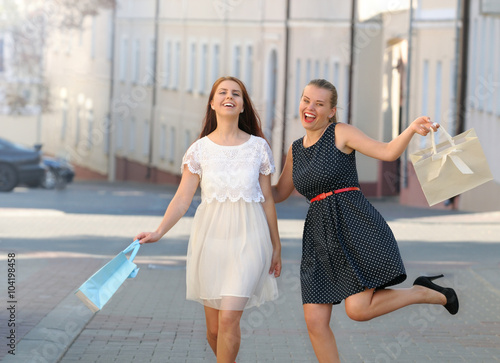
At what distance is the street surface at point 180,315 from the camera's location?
800 centimetres

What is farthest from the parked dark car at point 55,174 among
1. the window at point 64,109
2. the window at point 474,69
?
the window at point 64,109

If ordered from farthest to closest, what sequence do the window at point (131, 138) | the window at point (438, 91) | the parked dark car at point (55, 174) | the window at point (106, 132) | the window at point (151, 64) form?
the window at point (106, 132) → the window at point (131, 138) → the window at point (151, 64) → the parked dark car at point (55, 174) → the window at point (438, 91)

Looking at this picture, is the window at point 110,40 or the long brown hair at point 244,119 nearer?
the long brown hair at point 244,119

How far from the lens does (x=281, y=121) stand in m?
36.6

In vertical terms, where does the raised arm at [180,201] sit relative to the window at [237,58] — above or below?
below

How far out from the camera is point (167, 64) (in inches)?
1857

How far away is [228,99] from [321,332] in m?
1.30

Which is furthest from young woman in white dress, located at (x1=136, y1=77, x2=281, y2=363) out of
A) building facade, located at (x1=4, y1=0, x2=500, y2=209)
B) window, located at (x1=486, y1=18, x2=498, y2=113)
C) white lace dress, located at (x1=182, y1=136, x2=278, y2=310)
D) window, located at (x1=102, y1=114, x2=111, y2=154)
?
window, located at (x1=102, y1=114, x2=111, y2=154)

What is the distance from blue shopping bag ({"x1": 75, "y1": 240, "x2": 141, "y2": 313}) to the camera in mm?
6027

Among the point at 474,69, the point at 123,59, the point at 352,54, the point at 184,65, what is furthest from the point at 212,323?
the point at 123,59

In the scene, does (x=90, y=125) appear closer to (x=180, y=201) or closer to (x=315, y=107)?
(x=180, y=201)

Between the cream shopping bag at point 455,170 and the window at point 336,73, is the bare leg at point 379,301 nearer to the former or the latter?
the cream shopping bag at point 455,170

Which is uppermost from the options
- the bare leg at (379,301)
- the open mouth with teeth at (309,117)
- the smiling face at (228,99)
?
the smiling face at (228,99)

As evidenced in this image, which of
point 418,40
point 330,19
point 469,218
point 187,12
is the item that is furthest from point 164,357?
point 187,12
